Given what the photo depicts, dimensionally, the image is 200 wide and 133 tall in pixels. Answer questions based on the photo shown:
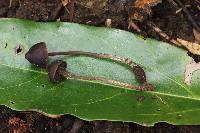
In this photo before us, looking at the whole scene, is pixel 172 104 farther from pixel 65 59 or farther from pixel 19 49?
pixel 19 49

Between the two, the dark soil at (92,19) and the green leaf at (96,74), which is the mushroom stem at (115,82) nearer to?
the green leaf at (96,74)

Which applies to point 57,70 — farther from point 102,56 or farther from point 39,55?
point 102,56

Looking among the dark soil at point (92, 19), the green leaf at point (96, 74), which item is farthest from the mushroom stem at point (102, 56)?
the dark soil at point (92, 19)

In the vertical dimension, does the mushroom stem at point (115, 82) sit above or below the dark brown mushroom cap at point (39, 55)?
below

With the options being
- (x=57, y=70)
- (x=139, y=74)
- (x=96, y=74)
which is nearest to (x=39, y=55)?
Answer: (x=57, y=70)

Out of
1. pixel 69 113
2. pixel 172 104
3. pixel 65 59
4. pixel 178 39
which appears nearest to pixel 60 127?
pixel 69 113

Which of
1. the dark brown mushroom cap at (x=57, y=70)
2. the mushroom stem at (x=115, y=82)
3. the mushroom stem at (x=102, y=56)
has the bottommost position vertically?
the mushroom stem at (x=115, y=82)
